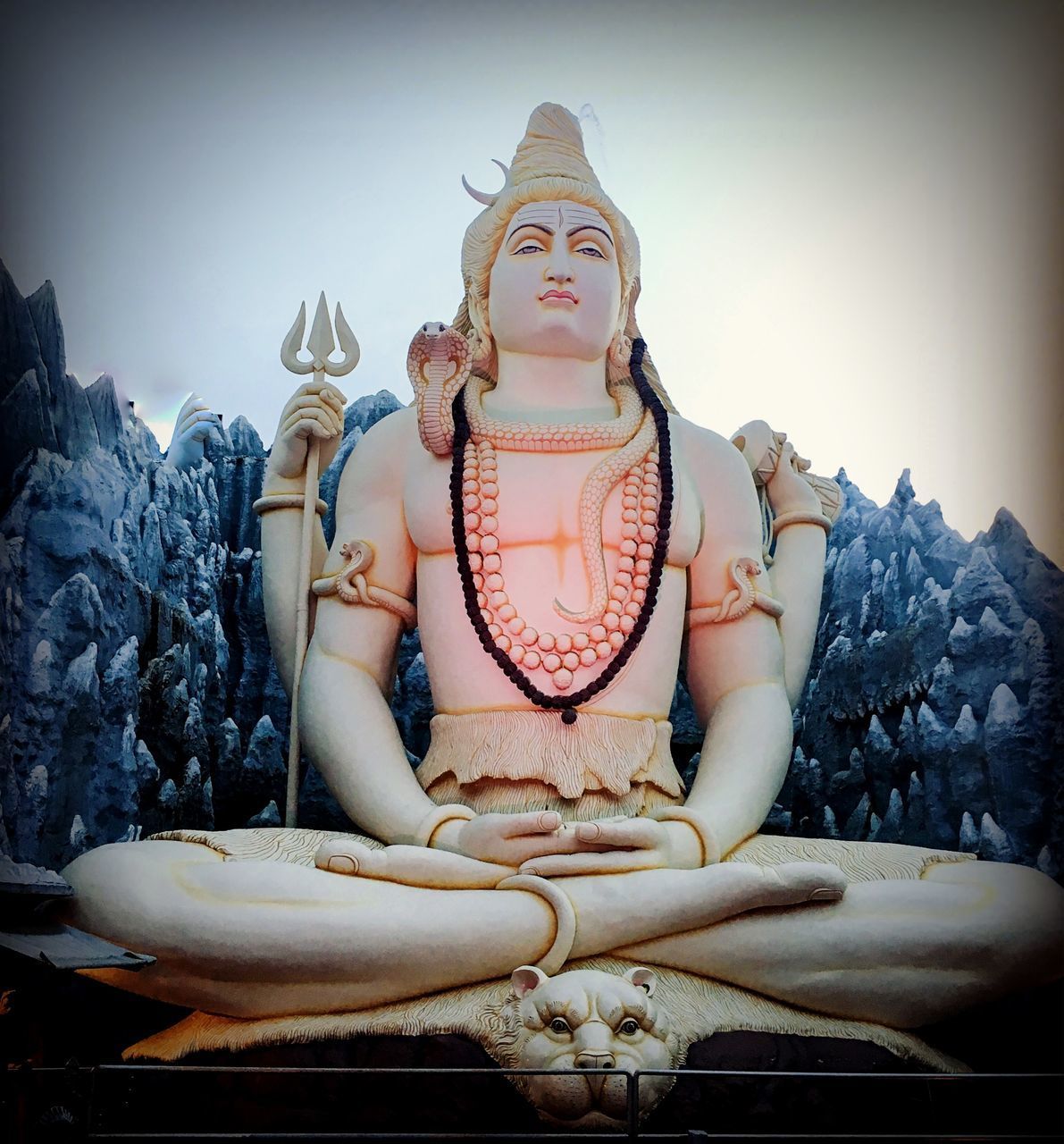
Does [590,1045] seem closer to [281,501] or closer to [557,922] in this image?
[557,922]

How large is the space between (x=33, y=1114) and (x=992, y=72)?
4123 millimetres

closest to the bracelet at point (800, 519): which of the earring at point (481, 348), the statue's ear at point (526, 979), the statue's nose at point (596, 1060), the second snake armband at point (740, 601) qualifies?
the second snake armband at point (740, 601)

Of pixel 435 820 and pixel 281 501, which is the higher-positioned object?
pixel 281 501

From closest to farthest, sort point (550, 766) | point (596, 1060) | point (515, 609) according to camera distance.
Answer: point (596, 1060), point (550, 766), point (515, 609)

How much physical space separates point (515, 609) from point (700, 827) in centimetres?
81

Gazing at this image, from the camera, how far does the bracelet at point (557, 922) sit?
3.93m

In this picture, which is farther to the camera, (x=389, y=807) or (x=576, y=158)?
(x=576, y=158)

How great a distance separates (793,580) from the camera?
4859mm

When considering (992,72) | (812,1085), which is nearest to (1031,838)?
(812,1085)

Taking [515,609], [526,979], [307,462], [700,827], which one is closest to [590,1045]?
[526,979]

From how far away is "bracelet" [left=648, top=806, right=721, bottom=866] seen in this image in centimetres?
419

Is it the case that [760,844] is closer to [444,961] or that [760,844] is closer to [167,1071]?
[444,961]

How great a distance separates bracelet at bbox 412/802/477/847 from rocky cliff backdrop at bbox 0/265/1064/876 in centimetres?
116

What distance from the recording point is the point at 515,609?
448 centimetres
